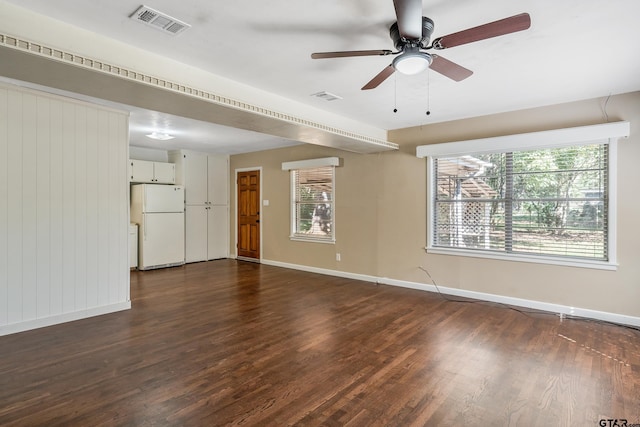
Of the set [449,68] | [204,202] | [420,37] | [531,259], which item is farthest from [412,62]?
[204,202]

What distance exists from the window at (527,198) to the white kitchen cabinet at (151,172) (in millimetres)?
5129

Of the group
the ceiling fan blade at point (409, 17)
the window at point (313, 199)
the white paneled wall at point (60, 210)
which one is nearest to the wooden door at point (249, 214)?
the window at point (313, 199)

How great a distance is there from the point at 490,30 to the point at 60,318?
4.60 metres

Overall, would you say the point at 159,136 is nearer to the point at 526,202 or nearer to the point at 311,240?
the point at 311,240

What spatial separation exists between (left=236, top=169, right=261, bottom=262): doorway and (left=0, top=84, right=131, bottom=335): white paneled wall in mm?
3640

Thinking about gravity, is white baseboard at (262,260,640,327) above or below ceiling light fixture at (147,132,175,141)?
below

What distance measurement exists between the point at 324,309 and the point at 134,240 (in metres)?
4.44

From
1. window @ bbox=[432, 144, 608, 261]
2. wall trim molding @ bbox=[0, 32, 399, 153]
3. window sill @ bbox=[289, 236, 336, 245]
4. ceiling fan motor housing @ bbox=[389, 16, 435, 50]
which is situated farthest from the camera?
window sill @ bbox=[289, 236, 336, 245]

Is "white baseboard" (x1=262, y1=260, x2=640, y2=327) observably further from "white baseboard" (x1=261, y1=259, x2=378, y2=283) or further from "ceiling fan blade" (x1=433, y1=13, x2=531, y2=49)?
"ceiling fan blade" (x1=433, y1=13, x2=531, y2=49)

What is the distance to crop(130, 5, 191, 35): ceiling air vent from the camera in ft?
7.16

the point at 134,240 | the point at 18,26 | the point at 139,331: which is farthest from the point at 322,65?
the point at 134,240

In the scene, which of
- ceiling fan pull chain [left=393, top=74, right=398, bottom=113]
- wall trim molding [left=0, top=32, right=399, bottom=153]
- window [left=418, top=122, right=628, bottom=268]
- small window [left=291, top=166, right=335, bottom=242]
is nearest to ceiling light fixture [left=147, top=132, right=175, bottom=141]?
small window [left=291, top=166, right=335, bottom=242]

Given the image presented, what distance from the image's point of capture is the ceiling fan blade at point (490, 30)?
1.78 metres

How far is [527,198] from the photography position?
435 centimetres
